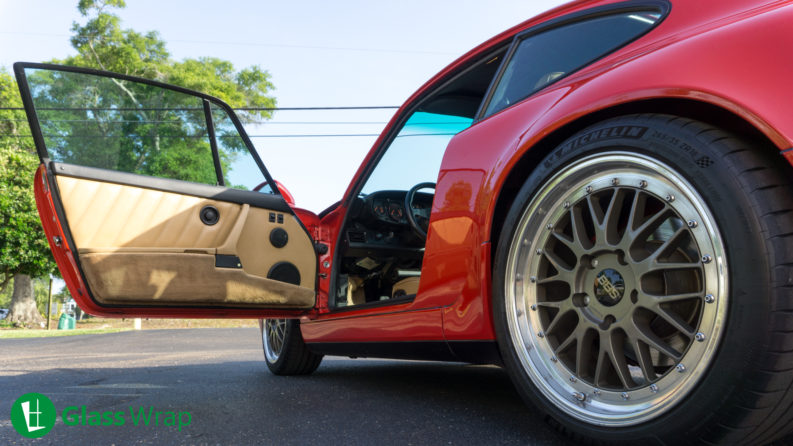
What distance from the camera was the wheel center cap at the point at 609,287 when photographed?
4.56 ft

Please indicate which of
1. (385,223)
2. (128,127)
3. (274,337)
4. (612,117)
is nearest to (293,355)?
(274,337)

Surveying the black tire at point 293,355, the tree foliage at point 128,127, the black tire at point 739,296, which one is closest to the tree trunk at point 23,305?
the black tire at point 293,355

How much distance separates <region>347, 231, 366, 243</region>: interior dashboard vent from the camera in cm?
338

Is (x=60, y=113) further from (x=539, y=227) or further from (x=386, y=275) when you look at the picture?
(x=539, y=227)

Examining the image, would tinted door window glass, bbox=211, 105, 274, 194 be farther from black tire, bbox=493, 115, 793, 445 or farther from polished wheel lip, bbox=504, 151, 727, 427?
black tire, bbox=493, 115, 793, 445

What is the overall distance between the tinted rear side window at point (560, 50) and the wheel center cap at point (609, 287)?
70cm

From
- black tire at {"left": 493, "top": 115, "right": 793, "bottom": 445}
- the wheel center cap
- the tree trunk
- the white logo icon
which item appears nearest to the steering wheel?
the wheel center cap

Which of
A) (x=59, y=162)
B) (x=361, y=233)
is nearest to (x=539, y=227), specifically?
(x=361, y=233)

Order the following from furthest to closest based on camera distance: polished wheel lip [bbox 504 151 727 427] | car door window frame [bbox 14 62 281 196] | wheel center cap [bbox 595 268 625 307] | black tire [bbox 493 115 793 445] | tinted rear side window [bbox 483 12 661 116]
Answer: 1. car door window frame [bbox 14 62 281 196]
2. tinted rear side window [bbox 483 12 661 116]
3. wheel center cap [bbox 595 268 625 307]
4. polished wheel lip [bbox 504 151 727 427]
5. black tire [bbox 493 115 793 445]

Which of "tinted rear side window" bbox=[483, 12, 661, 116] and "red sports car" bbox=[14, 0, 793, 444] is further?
"tinted rear side window" bbox=[483, 12, 661, 116]

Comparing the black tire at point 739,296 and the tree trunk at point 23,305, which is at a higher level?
the black tire at point 739,296

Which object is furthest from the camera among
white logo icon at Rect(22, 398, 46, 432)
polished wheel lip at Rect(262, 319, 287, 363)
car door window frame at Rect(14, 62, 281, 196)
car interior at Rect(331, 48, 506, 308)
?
polished wheel lip at Rect(262, 319, 287, 363)

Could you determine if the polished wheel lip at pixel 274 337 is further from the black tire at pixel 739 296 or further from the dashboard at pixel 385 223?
the black tire at pixel 739 296

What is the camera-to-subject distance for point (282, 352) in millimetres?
3691
